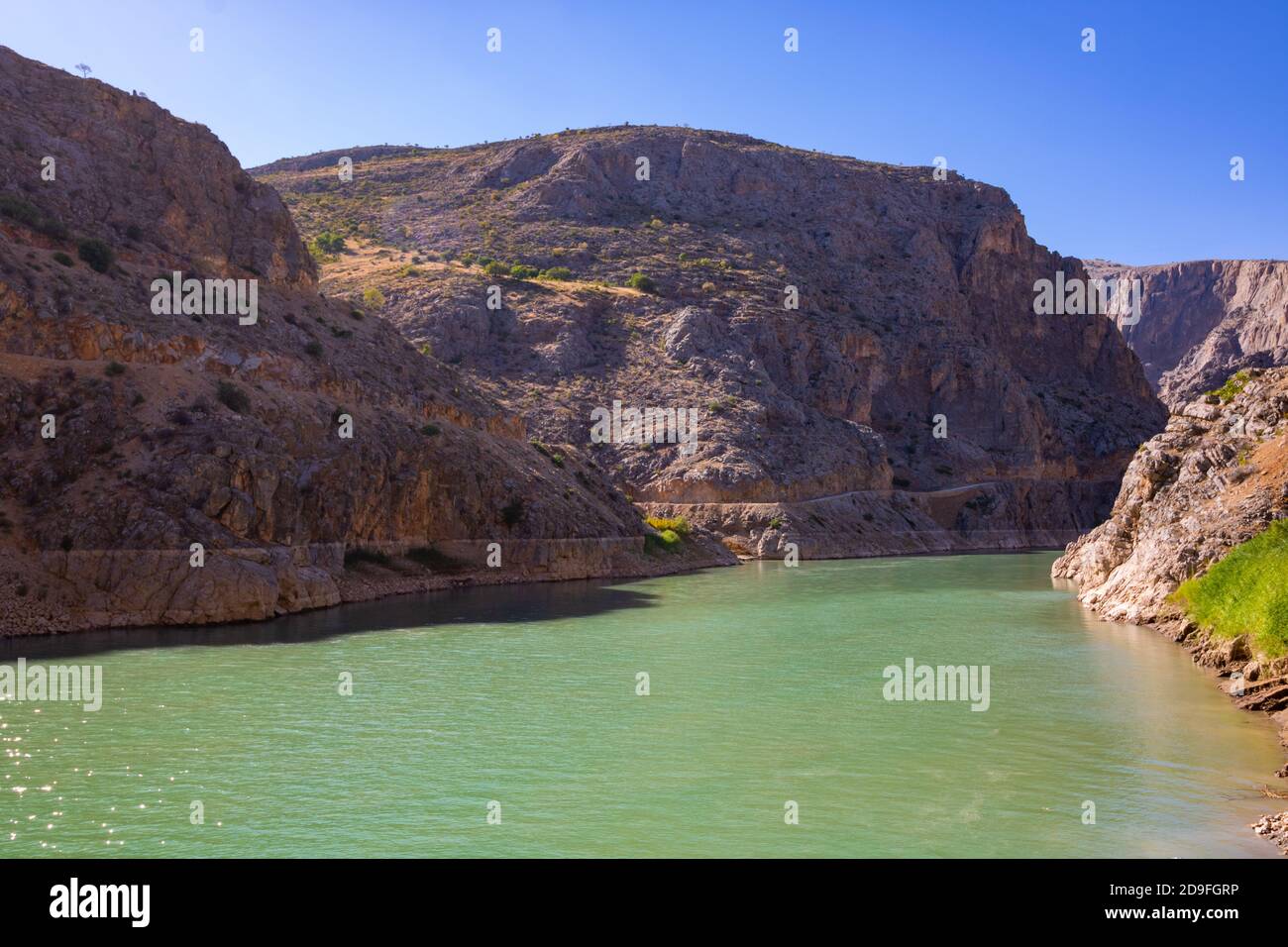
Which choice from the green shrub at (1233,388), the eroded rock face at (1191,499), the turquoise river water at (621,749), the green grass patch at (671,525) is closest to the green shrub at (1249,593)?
the eroded rock face at (1191,499)

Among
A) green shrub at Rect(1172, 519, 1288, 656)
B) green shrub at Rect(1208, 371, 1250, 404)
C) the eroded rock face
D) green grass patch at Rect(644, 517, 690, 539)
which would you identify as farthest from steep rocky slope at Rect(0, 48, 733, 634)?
green shrub at Rect(1208, 371, 1250, 404)

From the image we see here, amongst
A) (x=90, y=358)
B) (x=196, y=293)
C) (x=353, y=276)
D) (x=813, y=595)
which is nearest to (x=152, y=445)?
(x=90, y=358)

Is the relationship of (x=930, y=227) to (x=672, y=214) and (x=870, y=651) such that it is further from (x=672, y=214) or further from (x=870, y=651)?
(x=870, y=651)

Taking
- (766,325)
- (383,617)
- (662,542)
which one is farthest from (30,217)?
(766,325)

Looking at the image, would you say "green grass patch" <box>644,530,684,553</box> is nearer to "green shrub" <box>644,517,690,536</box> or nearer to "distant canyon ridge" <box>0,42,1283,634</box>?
"distant canyon ridge" <box>0,42,1283,634</box>

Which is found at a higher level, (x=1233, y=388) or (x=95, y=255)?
(x=95, y=255)

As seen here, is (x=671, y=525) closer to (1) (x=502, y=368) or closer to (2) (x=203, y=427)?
(1) (x=502, y=368)
